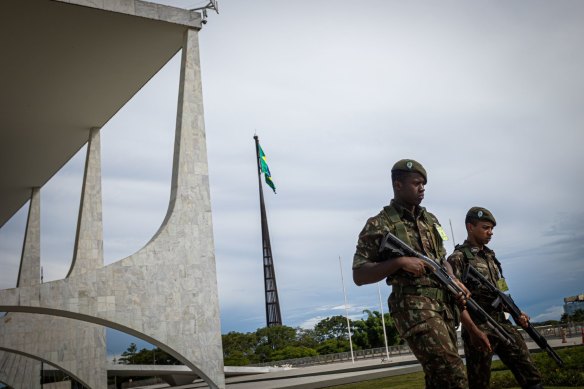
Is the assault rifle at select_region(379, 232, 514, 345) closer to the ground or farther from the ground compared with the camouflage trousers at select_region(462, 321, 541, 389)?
farther from the ground

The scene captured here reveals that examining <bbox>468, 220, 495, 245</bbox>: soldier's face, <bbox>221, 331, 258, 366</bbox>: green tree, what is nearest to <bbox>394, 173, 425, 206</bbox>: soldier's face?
<bbox>468, 220, 495, 245</bbox>: soldier's face

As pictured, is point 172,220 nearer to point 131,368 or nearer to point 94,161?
point 94,161

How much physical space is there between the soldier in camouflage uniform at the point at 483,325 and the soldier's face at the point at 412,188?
1.05m

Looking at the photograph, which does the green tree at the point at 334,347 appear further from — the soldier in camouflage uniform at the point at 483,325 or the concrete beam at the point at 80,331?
the soldier in camouflage uniform at the point at 483,325

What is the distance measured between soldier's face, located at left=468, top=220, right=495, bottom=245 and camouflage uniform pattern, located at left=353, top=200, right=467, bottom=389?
1525 millimetres

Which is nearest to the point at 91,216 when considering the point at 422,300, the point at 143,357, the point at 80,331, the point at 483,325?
the point at 80,331

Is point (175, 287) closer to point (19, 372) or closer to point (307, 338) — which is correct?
point (19, 372)

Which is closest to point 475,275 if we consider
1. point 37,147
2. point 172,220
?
point 172,220

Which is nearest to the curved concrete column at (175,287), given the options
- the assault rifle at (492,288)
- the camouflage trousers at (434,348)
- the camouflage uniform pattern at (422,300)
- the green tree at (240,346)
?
the assault rifle at (492,288)

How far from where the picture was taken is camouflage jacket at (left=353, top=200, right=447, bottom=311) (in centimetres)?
370

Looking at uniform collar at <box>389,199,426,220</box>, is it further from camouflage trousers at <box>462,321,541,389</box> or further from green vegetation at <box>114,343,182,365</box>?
green vegetation at <box>114,343,182,365</box>

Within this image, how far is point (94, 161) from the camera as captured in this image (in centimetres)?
1902

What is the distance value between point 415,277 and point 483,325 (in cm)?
175

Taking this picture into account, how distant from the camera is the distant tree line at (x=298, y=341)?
35.1 m
